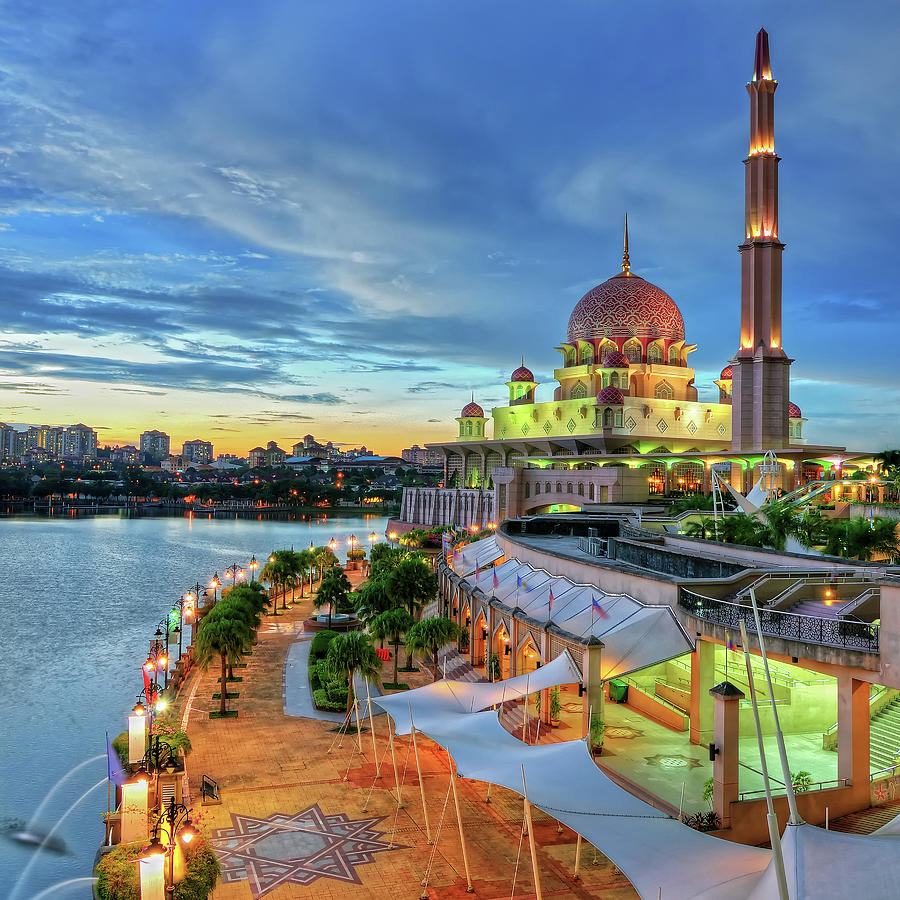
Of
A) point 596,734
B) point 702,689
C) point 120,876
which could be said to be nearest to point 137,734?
point 120,876

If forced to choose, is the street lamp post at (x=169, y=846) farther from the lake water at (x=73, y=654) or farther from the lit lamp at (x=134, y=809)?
the lake water at (x=73, y=654)

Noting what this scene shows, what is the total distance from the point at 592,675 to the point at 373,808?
559cm

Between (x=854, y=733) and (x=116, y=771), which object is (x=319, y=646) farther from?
(x=854, y=733)

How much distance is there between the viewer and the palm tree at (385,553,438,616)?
3475cm

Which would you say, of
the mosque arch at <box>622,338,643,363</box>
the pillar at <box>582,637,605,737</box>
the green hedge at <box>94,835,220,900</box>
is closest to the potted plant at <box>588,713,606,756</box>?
the pillar at <box>582,637,605,737</box>

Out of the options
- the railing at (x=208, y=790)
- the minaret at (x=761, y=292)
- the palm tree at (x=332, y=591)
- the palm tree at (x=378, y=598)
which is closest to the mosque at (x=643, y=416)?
the minaret at (x=761, y=292)

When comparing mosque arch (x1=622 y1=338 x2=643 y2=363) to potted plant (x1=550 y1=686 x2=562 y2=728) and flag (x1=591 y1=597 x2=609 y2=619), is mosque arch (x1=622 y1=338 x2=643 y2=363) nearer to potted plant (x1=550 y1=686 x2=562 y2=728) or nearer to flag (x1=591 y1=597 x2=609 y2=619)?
potted plant (x1=550 y1=686 x2=562 y2=728)

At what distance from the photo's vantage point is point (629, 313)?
A: 2879 inches

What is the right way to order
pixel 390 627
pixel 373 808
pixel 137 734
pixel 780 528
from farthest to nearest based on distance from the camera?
pixel 780 528 → pixel 390 627 → pixel 373 808 → pixel 137 734

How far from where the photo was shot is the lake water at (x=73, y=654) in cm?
2123

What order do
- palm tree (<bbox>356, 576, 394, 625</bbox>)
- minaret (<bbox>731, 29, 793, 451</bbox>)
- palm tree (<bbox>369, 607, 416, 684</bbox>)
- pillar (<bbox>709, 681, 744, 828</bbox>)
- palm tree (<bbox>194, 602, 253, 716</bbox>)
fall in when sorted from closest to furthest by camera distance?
pillar (<bbox>709, 681, 744, 828</bbox>) < palm tree (<bbox>194, 602, 253, 716</bbox>) < palm tree (<bbox>369, 607, 416, 684</bbox>) < palm tree (<bbox>356, 576, 394, 625</bbox>) < minaret (<bbox>731, 29, 793, 451</bbox>)

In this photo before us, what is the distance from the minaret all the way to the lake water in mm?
36753

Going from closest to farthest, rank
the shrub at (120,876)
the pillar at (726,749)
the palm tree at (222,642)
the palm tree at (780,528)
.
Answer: the shrub at (120,876) < the pillar at (726,749) < the palm tree at (222,642) < the palm tree at (780,528)

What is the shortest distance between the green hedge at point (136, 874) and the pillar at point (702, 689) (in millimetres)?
11426
